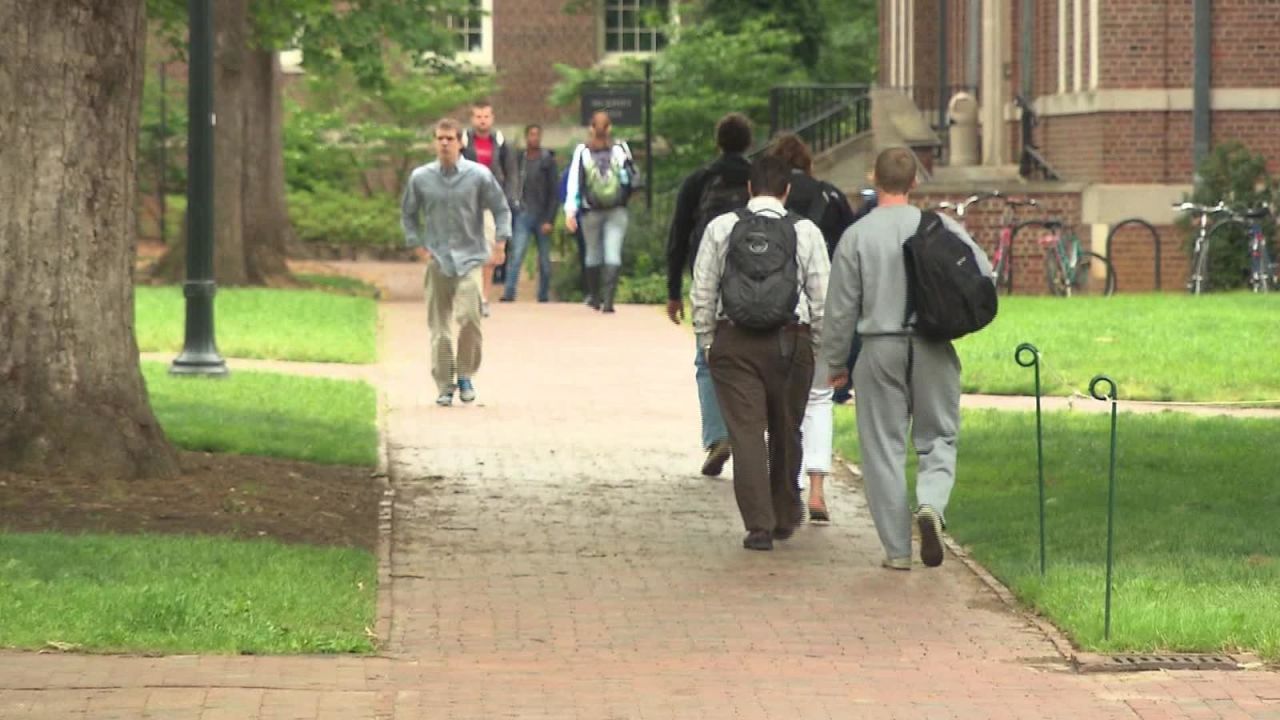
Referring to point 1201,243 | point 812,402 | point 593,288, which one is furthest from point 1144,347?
point 812,402

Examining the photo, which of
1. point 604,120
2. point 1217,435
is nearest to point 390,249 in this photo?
point 604,120

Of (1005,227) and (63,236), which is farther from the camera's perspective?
(1005,227)

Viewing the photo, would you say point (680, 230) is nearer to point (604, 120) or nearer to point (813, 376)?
point (813, 376)

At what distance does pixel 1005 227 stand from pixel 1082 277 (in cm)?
95

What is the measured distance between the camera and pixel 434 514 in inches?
463

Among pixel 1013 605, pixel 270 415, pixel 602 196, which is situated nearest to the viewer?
pixel 1013 605

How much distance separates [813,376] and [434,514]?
1.81 m

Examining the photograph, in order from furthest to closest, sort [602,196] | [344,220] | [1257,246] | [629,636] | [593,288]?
[344,220]
[1257,246]
[593,288]
[602,196]
[629,636]

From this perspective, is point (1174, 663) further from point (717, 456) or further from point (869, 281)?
point (717, 456)

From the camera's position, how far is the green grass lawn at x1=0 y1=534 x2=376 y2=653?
8375mm

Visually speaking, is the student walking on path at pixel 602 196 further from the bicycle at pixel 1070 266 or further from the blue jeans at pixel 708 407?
the blue jeans at pixel 708 407

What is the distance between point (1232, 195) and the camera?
25.9 m

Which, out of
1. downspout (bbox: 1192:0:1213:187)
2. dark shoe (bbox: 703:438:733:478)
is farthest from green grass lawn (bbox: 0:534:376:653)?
downspout (bbox: 1192:0:1213:187)

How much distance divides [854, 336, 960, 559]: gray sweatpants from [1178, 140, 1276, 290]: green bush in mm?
16291
